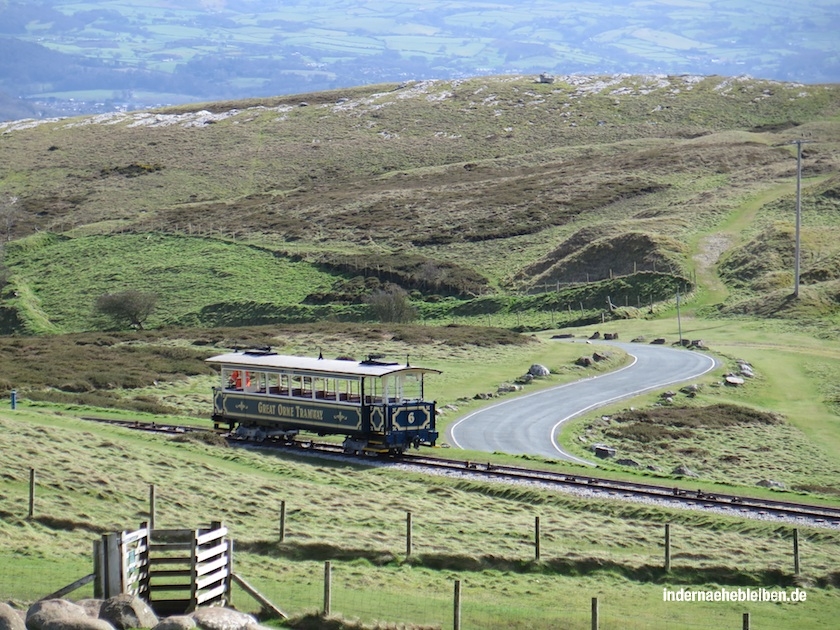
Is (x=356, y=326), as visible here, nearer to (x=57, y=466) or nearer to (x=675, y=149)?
(x=57, y=466)

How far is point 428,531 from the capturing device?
26328mm

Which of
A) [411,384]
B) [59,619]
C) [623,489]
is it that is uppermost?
[59,619]

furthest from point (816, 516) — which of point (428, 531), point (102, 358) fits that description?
point (102, 358)

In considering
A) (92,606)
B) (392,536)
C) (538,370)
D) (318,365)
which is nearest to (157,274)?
(538,370)

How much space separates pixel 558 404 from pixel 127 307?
41.6 metres

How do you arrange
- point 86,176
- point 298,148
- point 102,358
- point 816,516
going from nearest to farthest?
point 816,516
point 102,358
point 86,176
point 298,148

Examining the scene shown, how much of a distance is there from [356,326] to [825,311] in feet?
89.7

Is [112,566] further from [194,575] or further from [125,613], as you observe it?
[194,575]

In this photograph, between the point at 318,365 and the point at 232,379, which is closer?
the point at 318,365

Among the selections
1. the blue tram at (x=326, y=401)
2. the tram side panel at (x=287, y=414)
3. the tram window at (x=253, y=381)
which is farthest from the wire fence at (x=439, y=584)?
the tram window at (x=253, y=381)

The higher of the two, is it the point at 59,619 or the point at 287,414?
the point at 59,619

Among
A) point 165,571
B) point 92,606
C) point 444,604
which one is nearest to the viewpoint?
point 92,606

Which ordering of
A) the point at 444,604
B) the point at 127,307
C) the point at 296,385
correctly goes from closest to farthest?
the point at 444,604 → the point at 296,385 → the point at 127,307

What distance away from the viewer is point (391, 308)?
7844 cm
